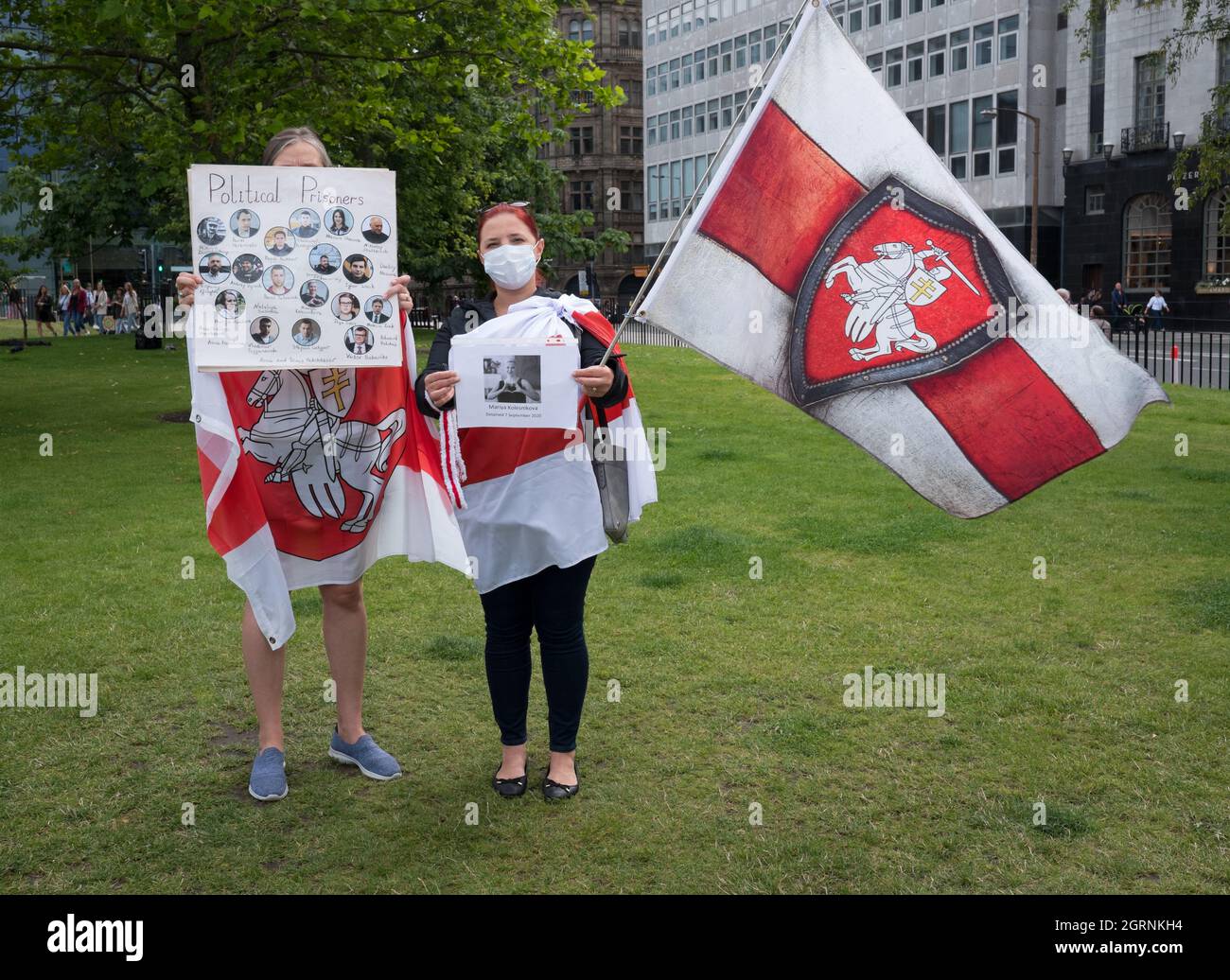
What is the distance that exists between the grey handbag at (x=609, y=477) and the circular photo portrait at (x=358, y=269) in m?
0.89

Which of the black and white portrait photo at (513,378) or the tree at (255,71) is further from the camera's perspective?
the tree at (255,71)

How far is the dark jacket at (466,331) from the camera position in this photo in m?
4.38

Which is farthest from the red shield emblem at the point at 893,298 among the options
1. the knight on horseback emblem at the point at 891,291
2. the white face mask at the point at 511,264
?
the white face mask at the point at 511,264

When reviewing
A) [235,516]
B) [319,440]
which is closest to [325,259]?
[319,440]

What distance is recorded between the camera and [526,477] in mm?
4488

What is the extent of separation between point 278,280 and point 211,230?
27cm

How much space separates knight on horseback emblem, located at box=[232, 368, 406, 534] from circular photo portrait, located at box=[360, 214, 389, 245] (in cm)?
50

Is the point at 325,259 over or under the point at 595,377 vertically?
over

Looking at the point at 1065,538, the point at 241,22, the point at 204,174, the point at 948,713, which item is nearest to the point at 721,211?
the point at 204,174

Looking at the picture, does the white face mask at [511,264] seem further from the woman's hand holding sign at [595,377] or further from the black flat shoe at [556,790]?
the black flat shoe at [556,790]

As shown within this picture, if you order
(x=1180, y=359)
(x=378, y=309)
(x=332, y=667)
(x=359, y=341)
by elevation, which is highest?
(x=378, y=309)
